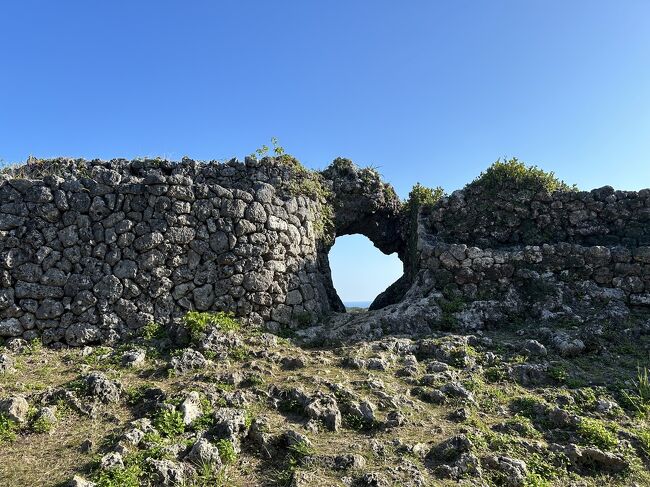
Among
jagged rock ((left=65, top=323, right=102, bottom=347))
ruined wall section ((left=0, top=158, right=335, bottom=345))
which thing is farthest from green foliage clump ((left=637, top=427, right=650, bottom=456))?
jagged rock ((left=65, top=323, right=102, bottom=347))

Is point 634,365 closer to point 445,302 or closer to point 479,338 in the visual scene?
point 479,338

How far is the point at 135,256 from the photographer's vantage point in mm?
10133

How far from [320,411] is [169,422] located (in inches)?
85.9

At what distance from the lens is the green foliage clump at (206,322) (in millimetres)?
9148

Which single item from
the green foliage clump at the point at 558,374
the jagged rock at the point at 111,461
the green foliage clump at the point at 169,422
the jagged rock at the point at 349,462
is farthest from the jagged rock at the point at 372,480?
the green foliage clump at the point at 558,374

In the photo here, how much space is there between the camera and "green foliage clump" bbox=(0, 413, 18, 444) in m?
6.01

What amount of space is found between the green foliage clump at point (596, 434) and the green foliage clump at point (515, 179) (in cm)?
823

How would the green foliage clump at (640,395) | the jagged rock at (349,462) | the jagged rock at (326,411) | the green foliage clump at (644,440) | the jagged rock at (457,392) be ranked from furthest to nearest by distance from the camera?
the jagged rock at (457,392)
the green foliage clump at (640,395)
the jagged rock at (326,411)
the green foliage clump at (644,440)
the jagged rock at (349,462)

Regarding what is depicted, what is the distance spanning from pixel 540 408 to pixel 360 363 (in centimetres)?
314

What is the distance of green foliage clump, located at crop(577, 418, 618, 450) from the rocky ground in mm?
26

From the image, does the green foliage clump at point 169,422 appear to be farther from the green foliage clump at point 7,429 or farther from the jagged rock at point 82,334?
the jagged rock at point 82,334

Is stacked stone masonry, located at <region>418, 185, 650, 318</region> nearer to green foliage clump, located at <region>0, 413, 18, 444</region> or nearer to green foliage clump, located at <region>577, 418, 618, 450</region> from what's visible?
green foliage clump, located at <region>577, 418, 618, 450</region>

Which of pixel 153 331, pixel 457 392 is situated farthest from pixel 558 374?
pixel 153 331

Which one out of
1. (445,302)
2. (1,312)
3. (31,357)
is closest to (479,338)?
(445,302)
